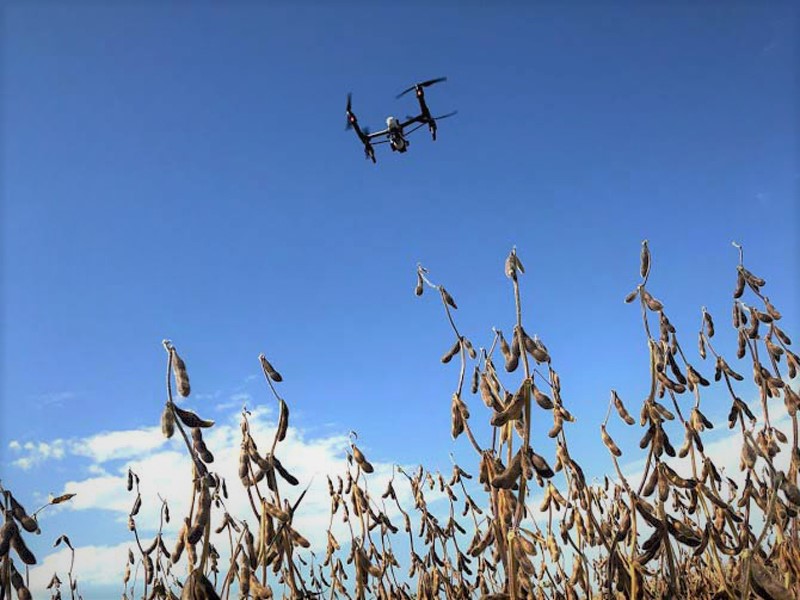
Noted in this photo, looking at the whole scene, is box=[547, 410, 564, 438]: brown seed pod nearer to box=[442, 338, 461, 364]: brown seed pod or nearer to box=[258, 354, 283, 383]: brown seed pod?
box=[442, 338, 461, 364]: brown seed pod

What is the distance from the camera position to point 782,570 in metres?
5.12

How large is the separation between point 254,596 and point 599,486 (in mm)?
6422

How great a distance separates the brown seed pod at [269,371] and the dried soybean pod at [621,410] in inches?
90.2

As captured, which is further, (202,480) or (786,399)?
(786,399)

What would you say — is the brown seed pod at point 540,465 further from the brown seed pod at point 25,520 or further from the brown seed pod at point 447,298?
the brown seed pod at point 25,520

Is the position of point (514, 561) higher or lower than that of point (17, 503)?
lower

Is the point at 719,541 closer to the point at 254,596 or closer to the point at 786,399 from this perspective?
the point at 786,399

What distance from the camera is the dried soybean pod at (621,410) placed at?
4199 millimetres

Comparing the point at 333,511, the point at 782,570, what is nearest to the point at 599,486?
the point at 782,570

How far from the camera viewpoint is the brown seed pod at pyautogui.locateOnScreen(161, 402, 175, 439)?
2451 millimetres

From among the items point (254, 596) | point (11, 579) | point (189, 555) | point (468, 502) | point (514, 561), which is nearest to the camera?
point (514, 561)

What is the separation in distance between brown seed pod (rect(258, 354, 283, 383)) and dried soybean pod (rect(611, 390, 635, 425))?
90.2 inches

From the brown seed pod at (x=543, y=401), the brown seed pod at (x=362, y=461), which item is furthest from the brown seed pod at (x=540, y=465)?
the brown seed pod at (x=362, y=461)

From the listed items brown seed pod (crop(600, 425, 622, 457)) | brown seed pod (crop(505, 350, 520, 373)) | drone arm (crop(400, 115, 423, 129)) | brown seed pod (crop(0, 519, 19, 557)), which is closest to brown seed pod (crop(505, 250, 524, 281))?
brown seed pod (crop(505, 350, 520, 373))
